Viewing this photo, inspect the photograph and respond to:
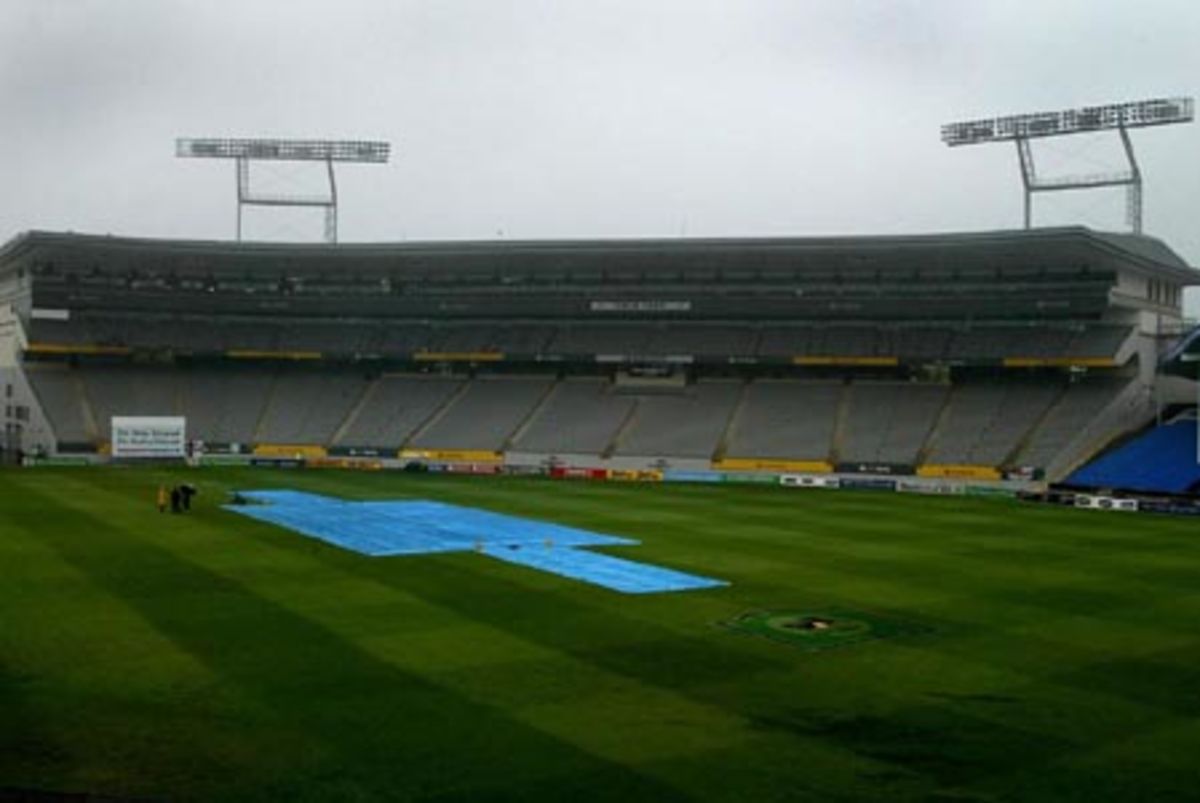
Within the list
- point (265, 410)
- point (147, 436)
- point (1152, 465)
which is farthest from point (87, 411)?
point (1152, 465)

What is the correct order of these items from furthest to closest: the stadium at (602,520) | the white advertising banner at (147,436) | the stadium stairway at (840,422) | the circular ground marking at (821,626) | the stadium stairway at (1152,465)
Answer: the stadium stairway at (840,422)
the white advertising banner at (147,436)
the stadium stairway at (1152,465)
the circular ground marking at (821,626)
the stadium at (602,520)

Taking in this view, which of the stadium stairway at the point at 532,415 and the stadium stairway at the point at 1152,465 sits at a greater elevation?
the stadium stairway at the point at 532,415

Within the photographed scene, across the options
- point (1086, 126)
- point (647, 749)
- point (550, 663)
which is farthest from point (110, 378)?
point (647, 749)

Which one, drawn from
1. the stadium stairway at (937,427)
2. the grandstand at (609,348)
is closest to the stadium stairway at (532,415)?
the grandstand at (609,348)

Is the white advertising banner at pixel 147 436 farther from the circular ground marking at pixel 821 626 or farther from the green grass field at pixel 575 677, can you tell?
the circular ground marking at pixel 821 626

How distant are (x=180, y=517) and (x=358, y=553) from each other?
11.3 m

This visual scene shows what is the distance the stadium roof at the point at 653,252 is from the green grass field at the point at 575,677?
30267 mm

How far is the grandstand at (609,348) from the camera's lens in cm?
6706

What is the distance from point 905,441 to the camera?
68.1 meters

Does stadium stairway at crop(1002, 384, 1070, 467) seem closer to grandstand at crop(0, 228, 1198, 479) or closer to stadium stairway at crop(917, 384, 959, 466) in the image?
grandstand at crop(0, 228, 1198, 479)

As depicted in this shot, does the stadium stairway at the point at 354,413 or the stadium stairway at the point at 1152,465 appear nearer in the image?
the stadium stairway at the point at 1152,465

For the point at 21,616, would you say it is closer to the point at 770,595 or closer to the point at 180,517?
the point at 770,595

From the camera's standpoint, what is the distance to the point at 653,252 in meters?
70.9

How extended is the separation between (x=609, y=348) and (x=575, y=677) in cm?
5963
